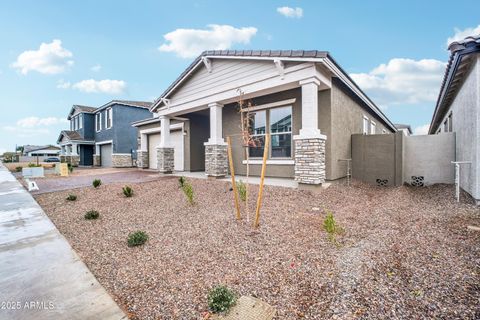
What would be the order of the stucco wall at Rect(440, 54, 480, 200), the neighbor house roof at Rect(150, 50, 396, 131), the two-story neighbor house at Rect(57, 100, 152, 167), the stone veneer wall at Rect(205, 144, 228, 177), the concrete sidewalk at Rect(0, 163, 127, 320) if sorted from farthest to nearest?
the two-story neighbor house at Rect(57, 100, 152, 167), the stone veneer wall at Rect(205, 144, 228, 177), the neighbor house roof at Rect(150, 50, 396, 131), the stucco wall at Rect(440, 54, 480, 200), the concrete sidewalk at Rect(0, 163, 127, 320)

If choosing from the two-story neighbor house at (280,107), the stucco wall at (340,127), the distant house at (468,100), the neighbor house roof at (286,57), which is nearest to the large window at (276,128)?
the two-story neighbor house at (280,107)

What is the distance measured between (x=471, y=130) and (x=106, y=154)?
25.7 metres

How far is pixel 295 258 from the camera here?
319cm

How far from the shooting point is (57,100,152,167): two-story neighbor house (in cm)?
2112

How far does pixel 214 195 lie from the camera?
715 centimetres

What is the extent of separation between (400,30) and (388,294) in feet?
37.0

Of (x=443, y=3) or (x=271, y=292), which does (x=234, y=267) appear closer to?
(x=271, y=292)

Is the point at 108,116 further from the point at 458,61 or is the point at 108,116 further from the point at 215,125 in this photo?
the point at 458,61

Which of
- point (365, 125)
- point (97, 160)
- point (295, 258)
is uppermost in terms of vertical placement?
point (365, 125)

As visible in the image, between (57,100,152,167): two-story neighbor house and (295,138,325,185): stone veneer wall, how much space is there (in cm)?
1879

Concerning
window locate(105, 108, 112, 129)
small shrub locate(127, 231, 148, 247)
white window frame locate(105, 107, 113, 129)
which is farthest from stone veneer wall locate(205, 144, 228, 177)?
window locate(105, 108, 112, 129)

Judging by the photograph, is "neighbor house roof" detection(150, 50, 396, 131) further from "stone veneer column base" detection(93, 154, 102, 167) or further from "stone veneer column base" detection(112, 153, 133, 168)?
"stone veneer column base" detection(93, 154, 102, 167)

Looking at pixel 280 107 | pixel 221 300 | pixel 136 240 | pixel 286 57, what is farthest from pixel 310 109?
pixel 221 300

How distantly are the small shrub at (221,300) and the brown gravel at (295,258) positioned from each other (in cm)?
15
